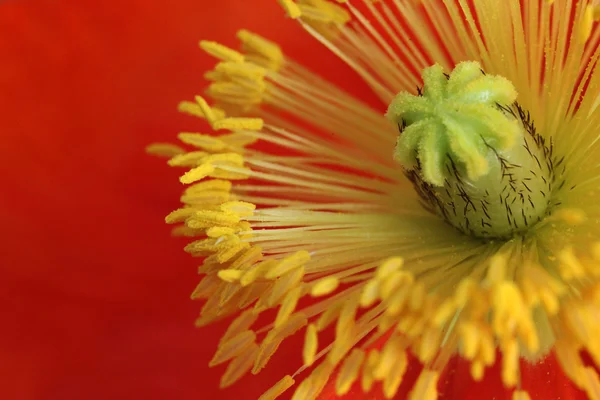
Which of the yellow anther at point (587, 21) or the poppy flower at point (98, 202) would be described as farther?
the poppy flower at point (98, 202)

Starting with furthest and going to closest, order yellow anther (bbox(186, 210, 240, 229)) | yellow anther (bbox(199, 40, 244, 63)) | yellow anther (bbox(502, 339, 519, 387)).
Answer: yellow anther (bbox(199, 40, 244, 63)), yellow anther (bbox(186, 210, 240, 229)), yellow anther (bbox(502, 339, 519, 387))

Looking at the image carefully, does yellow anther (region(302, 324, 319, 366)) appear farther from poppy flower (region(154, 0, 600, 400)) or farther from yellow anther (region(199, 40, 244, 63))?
yellow anther (region(199, 40, 244, 63))

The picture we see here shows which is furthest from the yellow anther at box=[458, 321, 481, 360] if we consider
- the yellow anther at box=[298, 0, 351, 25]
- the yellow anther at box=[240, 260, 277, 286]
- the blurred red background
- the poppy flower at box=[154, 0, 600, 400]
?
the yellow anther at box=[298, 0, 351, 25]

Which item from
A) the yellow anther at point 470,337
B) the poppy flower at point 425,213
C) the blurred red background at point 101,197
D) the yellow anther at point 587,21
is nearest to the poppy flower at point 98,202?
the blurred red background at point 101,197

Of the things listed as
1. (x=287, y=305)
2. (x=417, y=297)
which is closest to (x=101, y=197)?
(x=287, y=305)

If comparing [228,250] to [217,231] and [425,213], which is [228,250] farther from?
[425,213]

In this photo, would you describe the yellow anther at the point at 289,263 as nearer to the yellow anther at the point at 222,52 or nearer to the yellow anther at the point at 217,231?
the yellow anther at the point at 217,231
